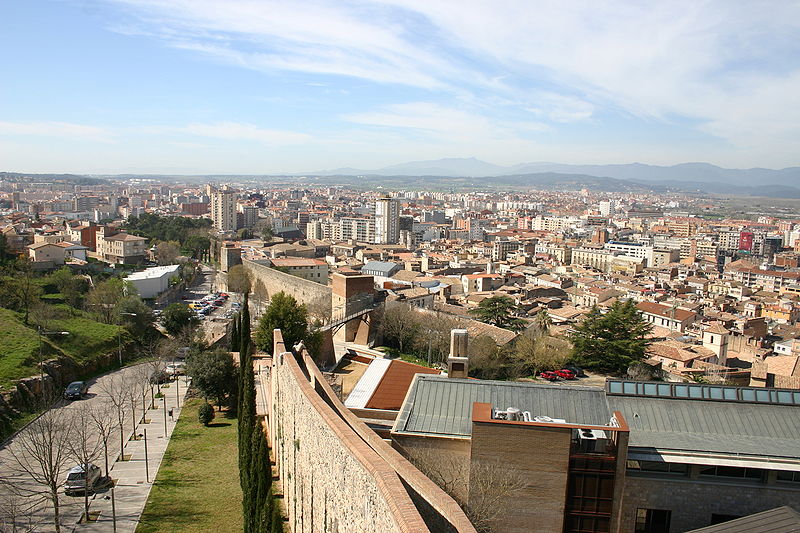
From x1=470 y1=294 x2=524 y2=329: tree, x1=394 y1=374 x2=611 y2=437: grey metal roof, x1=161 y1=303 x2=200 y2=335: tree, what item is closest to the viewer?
x1=394 y1=374 x2=611 y2=437: grey metal roof

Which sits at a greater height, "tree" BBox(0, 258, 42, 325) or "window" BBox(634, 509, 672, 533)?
"window" BBox(634, 509, 672, 533)

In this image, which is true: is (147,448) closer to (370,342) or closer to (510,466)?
(510,466)

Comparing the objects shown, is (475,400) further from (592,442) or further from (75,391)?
(75,391)

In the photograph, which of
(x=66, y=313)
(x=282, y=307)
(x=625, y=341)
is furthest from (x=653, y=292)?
(x=66, y=313)

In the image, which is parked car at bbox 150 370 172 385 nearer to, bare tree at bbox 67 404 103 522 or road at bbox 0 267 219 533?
road at bbox 0 267 219 533

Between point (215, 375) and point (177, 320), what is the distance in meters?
9.92

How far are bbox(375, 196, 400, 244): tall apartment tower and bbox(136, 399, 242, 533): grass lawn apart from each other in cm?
6985

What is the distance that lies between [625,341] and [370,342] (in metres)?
11.2

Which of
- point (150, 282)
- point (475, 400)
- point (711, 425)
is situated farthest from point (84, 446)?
point (150, 282)

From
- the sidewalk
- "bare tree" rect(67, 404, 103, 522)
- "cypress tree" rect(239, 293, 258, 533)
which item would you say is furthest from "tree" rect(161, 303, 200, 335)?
"cypress tree" rect(239, 293, 258, 533)

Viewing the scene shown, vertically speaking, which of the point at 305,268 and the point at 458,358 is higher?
the point at 458,358

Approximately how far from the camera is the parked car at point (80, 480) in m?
12.8

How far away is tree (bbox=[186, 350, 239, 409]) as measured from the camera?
19.0 metres

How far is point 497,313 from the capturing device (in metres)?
31.9
